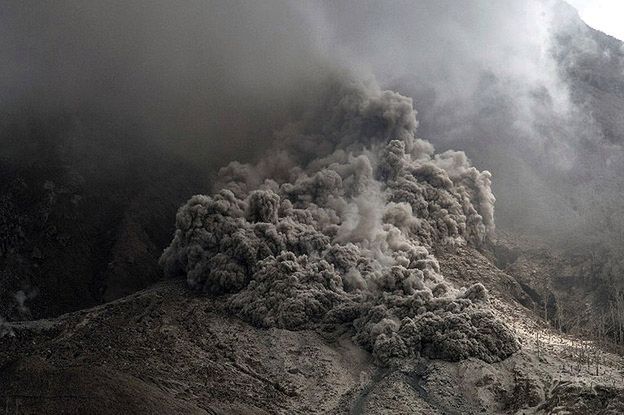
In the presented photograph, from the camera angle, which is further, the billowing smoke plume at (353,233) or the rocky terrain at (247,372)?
the billowing smoke plume at (353,233)

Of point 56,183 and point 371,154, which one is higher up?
point 371,154

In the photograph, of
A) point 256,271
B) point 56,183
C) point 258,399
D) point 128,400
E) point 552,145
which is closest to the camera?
point 128,400

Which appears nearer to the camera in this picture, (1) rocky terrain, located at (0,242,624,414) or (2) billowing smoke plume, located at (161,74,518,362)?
(1) rocky terrain, located at (0,242,624,414)

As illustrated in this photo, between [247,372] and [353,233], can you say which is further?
[353,233]

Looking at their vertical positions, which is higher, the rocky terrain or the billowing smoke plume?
the billowing smoke plume

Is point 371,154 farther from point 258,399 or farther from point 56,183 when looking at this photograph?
point 258,399

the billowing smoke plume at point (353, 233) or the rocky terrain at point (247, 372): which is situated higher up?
the billowing smoke plume at point (353, 233)

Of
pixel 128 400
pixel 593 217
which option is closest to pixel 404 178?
pixel 593 217

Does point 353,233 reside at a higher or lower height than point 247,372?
higher
